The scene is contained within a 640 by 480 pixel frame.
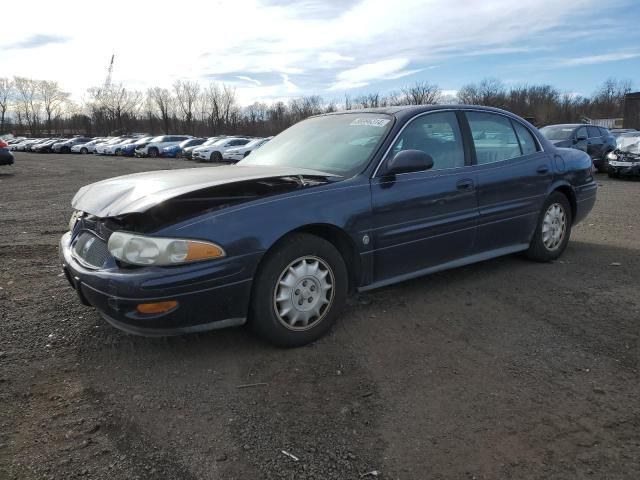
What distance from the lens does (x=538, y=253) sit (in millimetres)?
5168

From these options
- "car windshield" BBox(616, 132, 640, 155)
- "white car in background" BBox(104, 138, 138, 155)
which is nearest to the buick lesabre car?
"car windshield" BBox(616, 132, 640, 155)

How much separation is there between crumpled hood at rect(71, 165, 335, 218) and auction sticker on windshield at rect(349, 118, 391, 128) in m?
0.71

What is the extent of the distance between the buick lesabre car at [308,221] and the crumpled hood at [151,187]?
0.05 feet

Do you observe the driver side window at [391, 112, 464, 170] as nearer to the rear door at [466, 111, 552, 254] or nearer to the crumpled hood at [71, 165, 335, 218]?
the rear door at [466, 111, 552, 254]

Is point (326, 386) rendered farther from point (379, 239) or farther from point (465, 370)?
point (379, 239)

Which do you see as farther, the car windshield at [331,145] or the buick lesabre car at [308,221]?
the car windshield at [331,145]

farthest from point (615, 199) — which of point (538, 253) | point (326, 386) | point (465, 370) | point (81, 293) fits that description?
point (81, 293)

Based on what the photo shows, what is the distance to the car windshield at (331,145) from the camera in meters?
3.81

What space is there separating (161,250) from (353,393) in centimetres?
134

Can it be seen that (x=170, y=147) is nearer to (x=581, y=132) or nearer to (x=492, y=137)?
(x=581, y=132)

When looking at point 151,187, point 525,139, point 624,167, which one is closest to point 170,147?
point 624,167

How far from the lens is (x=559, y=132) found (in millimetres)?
15648

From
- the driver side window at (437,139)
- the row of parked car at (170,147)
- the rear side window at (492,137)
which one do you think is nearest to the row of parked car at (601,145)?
the rear side window at (492,137)

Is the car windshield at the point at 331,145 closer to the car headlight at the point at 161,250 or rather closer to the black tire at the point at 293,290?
the black tire at the point at 293,290
